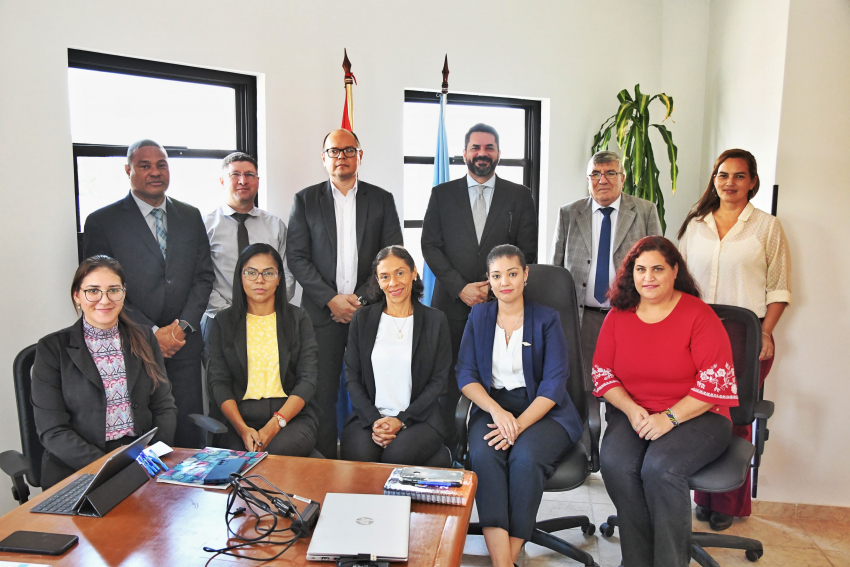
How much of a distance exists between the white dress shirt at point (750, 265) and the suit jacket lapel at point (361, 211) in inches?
69.9

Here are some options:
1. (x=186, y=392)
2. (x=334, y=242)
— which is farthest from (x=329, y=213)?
(x=186, y=392)

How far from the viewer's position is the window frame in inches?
180

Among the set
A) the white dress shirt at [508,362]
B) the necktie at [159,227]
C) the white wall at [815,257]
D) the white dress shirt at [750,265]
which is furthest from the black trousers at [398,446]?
the white wall at [815,257]

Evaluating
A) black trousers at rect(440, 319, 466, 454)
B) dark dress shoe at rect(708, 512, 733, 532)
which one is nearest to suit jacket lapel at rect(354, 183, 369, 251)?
black trousers at rect(440, 319, 466, 454)

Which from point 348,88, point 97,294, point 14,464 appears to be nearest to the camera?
point 14,464

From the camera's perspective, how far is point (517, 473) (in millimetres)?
2375

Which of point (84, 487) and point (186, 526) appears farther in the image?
point (84, 487)

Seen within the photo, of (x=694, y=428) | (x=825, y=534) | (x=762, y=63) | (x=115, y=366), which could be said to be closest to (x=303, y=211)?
(x=115, y=366)

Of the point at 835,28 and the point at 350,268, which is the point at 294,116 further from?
the point at 835,28

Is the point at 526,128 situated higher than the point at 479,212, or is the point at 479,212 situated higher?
the point at 526,128

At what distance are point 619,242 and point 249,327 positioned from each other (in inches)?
76.4

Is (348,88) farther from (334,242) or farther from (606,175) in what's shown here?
(606,175)

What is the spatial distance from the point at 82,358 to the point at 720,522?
2.95 meters

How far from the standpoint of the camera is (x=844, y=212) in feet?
10.2
